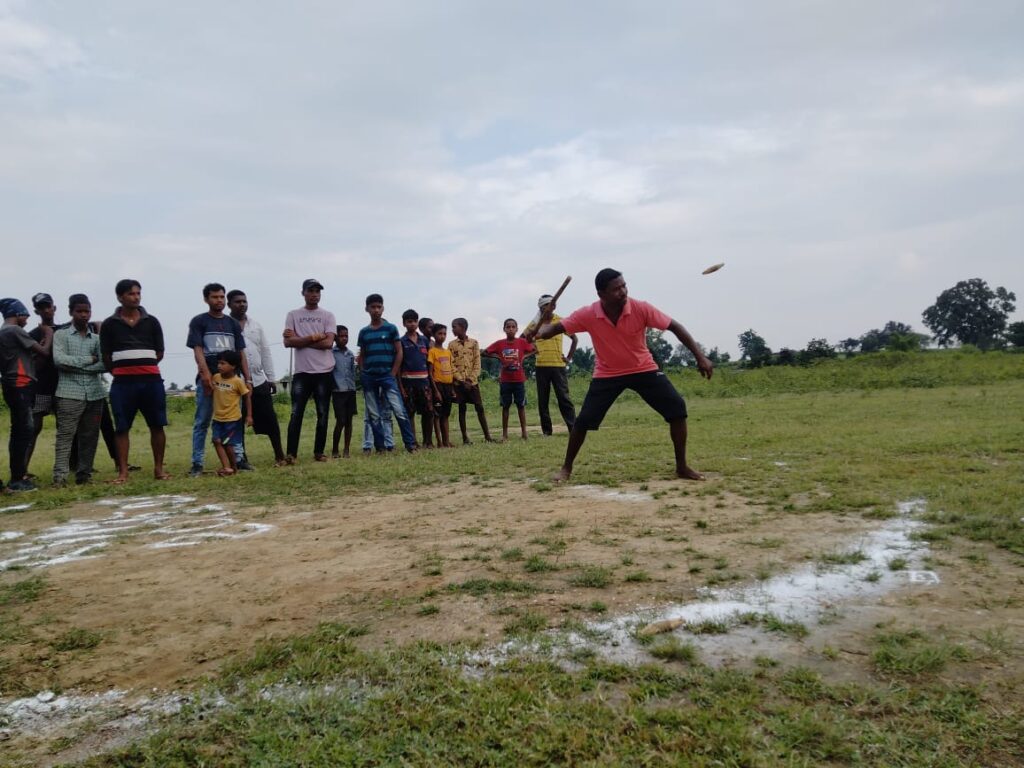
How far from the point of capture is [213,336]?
748 centimetres

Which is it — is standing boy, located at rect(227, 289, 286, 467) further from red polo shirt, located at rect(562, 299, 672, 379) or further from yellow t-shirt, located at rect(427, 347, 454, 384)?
red polo shirt, located at rect(562, 299, 672, 379)

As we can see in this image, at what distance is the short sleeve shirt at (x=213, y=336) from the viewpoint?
7.41 m

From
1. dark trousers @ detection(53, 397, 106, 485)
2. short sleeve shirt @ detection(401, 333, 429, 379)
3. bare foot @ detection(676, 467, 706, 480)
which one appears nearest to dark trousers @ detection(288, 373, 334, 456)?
short sleeve shirt @ detection(401, 333, 429, 379)

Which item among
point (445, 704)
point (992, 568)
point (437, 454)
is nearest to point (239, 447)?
point (437, 454)

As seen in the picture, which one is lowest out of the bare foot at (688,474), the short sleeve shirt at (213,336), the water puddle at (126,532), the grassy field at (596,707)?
the grassy field at (596,707)

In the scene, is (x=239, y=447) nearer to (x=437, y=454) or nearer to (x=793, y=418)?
(x=437, y=454)

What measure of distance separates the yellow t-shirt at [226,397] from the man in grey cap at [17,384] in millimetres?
1601

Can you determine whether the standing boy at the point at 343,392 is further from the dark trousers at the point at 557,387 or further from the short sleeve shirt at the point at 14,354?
the short sleeve shirt at the point at 14,354

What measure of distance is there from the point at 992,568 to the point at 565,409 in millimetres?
6830

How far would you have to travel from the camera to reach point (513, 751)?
1.82 metres

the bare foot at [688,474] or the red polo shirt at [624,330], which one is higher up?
the red polo shirt at [624,330]

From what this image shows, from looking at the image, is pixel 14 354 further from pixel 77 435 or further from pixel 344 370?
pixel 344 370

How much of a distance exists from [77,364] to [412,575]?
17.5 feet

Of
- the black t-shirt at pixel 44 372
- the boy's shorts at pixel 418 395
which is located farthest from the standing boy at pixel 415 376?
the black t-shirt at pixel 44 372
